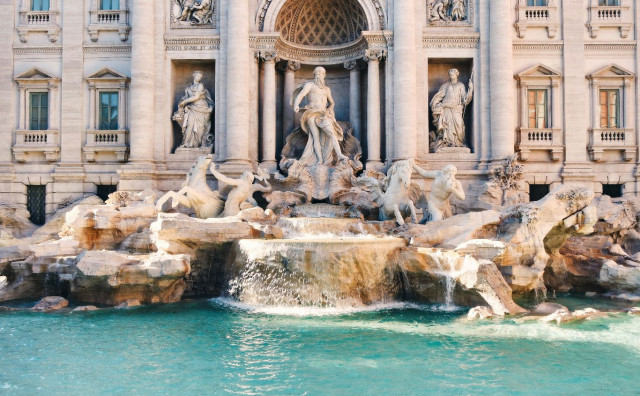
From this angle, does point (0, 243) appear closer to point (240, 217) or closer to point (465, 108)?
point (240, 217)

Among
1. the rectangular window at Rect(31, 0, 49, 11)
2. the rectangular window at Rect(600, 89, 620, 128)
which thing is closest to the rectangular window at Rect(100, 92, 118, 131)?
the rectangular window at Rect(31, 0, 49, 11)

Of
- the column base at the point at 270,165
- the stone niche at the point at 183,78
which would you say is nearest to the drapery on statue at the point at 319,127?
the column base at the point at 270,165

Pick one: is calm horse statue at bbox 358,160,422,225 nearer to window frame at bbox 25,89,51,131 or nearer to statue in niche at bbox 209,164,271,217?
statue in niche at bbox 209,164,271,217

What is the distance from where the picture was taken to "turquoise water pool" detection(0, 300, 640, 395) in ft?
21.4

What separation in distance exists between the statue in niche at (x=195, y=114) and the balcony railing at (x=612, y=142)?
13638 mm

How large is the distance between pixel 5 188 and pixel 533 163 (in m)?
19.2

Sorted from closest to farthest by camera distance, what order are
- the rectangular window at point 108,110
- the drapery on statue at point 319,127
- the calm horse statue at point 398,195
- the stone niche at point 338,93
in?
the calm horse statue at point 398,195, the drapery on statue at point 319,127, the rectangular window at point 108,110, the stone niche at point 338,93

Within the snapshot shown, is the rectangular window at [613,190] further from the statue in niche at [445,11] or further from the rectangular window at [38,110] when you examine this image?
the rectangular window at [38,110]

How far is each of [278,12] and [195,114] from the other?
186 inches

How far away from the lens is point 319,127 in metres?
17.0

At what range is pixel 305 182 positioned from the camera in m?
16.1

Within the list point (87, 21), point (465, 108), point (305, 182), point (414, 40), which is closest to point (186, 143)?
point (305, 182)

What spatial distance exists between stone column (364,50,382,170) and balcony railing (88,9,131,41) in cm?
887

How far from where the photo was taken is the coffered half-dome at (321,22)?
18641mm
